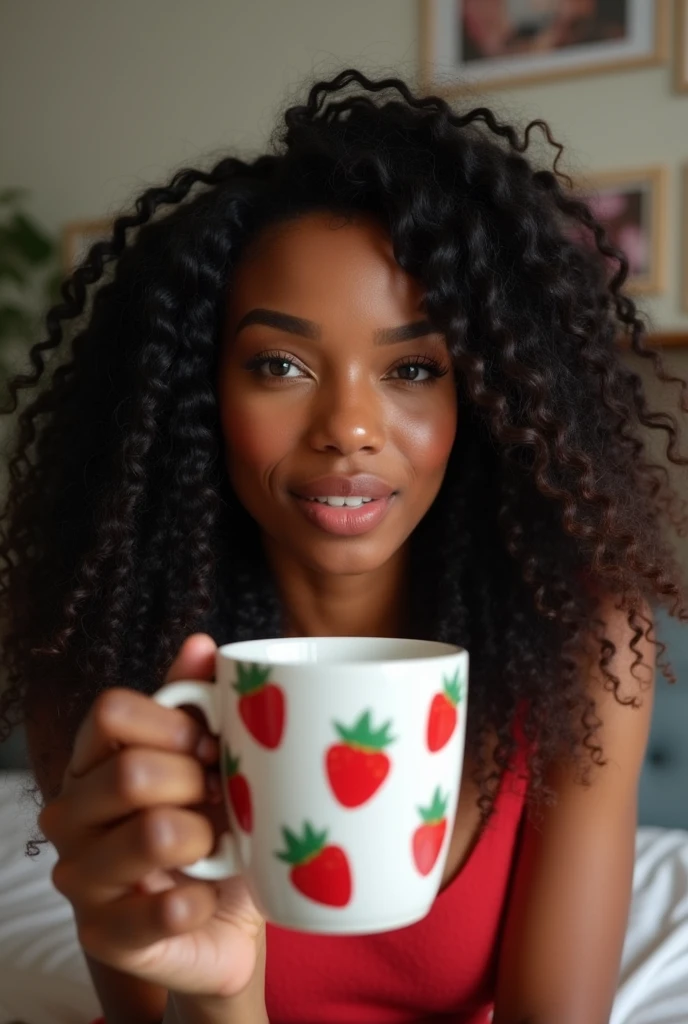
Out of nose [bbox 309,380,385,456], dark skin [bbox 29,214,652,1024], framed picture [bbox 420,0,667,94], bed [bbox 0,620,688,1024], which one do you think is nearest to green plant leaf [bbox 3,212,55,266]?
framed picture [bbox 420,0,667,94]

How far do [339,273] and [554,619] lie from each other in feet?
1.27

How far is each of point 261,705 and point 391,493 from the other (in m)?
0.38

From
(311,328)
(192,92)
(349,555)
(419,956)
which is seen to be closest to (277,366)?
(311,328)

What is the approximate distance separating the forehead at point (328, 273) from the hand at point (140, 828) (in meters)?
0.36

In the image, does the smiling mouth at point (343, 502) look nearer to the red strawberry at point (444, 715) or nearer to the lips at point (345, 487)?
the lips at point (345, 487)

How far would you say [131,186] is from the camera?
2273 millimetres

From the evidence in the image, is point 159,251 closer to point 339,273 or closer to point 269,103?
point 339,273

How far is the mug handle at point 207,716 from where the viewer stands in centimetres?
52

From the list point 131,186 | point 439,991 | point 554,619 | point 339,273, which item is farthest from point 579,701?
point 131,186

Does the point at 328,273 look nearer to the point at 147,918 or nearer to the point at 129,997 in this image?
the point at 147,918

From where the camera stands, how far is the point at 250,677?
0.48 m

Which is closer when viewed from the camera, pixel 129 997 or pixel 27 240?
pixel 129 997

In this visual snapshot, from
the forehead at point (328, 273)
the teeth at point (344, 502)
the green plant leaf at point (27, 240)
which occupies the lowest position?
the teeth at point (344, 502)

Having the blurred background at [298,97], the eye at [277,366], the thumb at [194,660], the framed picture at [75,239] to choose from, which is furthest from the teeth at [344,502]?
the framed picture at [75,239]
